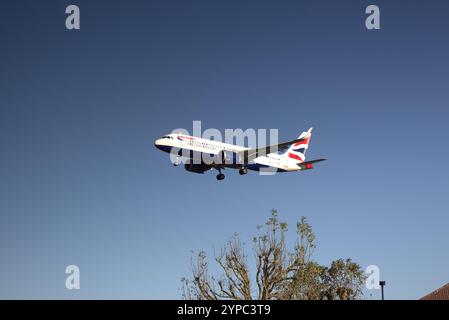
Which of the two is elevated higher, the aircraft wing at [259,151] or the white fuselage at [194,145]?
the white fuselage at [194,145]

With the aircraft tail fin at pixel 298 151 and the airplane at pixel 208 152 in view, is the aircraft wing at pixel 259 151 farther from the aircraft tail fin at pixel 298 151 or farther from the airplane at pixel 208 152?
the aircraft tail fin at pixel 298 151

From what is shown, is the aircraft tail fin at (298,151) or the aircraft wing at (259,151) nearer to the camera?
the aircraft wing at (259,151)

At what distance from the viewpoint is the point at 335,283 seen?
8669cm

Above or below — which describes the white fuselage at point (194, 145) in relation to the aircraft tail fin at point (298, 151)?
below

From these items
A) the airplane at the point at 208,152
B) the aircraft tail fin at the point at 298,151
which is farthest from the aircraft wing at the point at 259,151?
the aircraft tail fin at the point at 298,151

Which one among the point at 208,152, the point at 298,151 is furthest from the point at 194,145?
the point at 298,151

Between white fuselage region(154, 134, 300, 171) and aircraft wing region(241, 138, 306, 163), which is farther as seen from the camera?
white fuselage region(154, 134, 300, 171)

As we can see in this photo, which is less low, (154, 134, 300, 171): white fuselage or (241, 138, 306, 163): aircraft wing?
(154, 134, 300, 171): white fuselage

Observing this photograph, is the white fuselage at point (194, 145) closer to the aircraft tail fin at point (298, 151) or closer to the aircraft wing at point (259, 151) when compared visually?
the aircraft wing at point (259, 151)

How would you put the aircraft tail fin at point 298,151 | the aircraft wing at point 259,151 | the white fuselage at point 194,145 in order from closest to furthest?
the aircraft wing at point 259,151
the white fuselage at point 194,145
the aircraft tail fin at point 298,151

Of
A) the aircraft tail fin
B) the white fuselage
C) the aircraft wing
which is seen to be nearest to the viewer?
the aircraft wing

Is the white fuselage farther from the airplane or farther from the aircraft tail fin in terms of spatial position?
the aircraft tail fin

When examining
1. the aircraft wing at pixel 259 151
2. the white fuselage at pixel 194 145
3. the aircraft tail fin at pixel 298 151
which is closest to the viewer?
the aircraft wing at pixel 259 151

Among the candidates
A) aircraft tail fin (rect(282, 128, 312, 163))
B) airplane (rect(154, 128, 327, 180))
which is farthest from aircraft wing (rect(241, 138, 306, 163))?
aircraft tail fin (rect(282, 128, 312, 163))
